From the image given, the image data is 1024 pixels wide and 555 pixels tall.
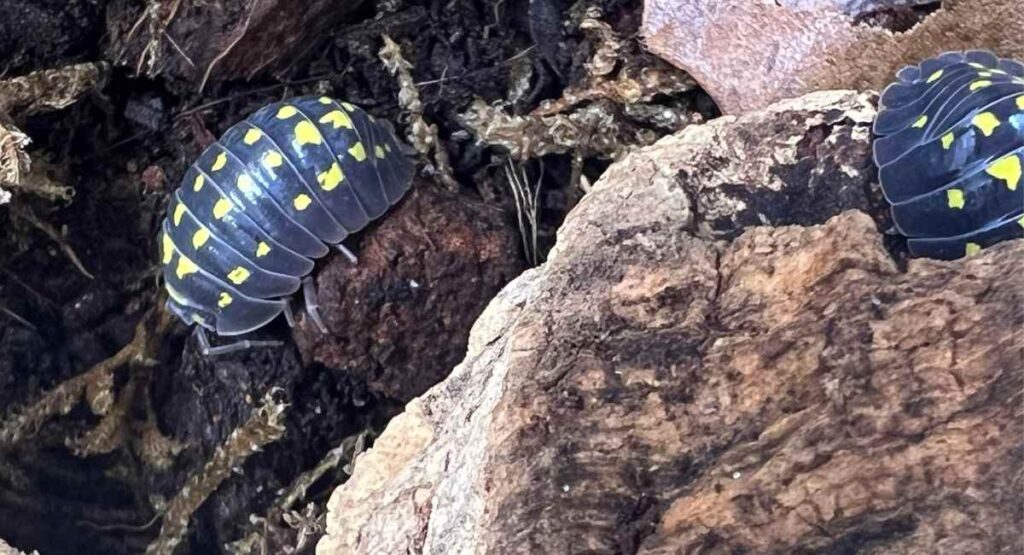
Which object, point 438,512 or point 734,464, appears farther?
point 438,512

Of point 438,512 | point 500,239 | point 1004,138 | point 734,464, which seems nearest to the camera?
point 734,464

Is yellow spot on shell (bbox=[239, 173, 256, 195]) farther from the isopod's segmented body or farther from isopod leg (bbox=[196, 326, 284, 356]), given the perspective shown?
isopod leg (bbox=[196, 326, 284, 356])

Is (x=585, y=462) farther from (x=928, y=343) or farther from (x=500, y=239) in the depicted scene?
(x=500, y=239)

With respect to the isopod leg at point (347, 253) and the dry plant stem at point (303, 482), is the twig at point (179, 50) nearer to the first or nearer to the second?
the isopod leg at point (347, 253)

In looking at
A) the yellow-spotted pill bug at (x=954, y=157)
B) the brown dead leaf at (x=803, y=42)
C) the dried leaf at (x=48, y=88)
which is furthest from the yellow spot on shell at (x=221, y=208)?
the yellow-spotted pill bug at (x=954, y=157)

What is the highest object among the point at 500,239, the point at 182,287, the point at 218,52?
the point at 218,52

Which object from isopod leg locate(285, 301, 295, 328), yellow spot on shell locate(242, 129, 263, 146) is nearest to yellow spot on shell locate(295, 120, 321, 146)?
yellow spot on shell locate(242, 129, 263, 146)

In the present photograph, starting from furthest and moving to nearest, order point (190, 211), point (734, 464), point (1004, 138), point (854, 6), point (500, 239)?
point (190, 211) < point (500, 239) < point (854, 6) < point (1004, 138) < point (734, 464)

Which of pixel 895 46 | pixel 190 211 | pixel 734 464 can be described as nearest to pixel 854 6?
pixel 895 46
